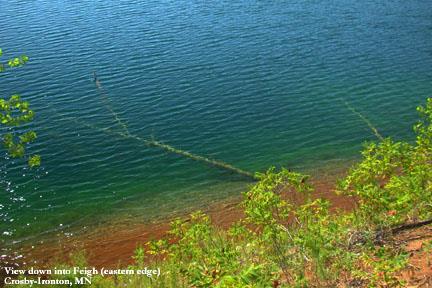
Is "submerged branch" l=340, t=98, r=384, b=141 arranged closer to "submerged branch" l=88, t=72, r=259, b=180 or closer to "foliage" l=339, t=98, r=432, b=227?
"submerged branch" l=88, t=72, r=259, b=180

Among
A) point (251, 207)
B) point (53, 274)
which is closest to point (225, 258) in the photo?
point (251, 207)

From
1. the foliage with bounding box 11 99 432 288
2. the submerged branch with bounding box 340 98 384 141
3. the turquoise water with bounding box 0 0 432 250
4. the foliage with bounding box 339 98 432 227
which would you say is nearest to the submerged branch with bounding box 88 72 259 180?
the turquoise water with bounding box 0 0 432 250

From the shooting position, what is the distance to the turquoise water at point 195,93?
22359 millimetres

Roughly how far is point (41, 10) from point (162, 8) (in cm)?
1308

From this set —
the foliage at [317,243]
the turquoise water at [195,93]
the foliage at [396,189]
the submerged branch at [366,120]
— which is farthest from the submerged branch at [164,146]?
the foliage at [396,189]

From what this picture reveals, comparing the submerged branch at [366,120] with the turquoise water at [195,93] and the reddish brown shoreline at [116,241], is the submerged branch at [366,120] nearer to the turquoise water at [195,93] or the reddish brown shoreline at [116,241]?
the turquoise water at [195,93]

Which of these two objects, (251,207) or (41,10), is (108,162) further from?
(41,10)

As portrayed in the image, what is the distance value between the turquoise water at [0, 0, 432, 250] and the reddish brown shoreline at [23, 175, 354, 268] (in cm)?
89

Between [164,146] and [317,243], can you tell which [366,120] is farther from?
[317,243]

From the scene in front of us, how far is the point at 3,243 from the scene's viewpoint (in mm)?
19219

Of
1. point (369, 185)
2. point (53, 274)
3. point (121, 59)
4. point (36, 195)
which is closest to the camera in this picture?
point (369, 185)

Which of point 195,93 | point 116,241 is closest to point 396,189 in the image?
point 116,241

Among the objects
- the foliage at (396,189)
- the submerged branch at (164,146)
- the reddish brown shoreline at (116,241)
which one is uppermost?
the foliage at (396,189)

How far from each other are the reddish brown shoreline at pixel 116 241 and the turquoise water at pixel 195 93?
89 cm
